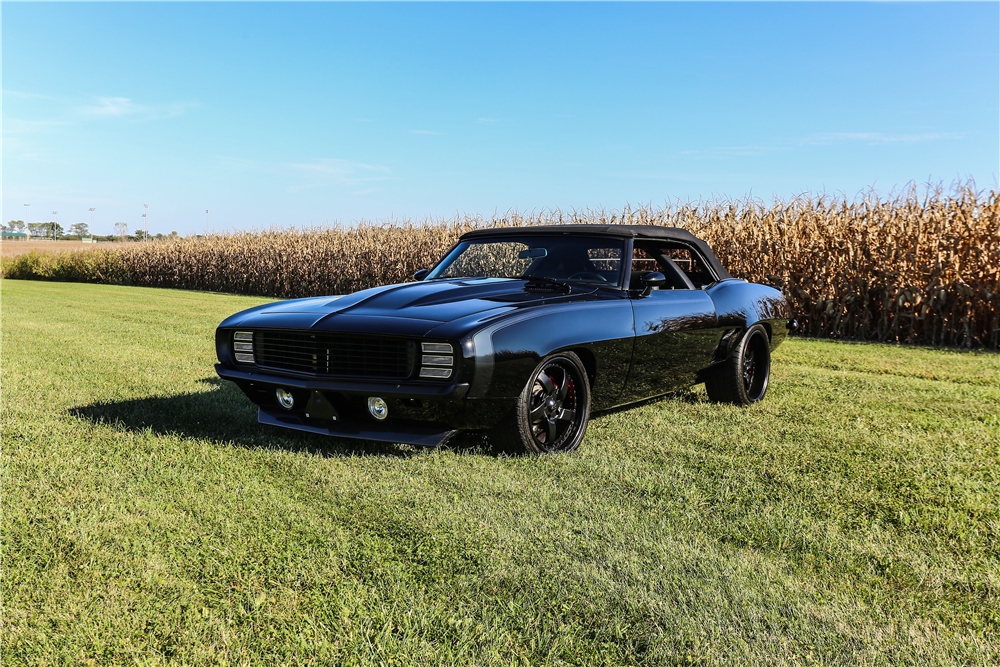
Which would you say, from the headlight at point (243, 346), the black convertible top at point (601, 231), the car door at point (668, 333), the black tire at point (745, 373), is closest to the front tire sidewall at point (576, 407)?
the car door at point (668, 333)

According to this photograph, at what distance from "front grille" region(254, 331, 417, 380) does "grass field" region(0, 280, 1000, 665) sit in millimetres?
478

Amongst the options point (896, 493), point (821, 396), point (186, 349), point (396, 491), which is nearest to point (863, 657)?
point (896, 493)

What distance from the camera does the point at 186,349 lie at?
9.22 meters

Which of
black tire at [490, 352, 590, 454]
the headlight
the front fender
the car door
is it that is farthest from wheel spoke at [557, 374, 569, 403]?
the headlight

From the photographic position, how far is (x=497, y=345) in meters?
4.08

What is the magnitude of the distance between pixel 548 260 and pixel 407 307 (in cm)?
125

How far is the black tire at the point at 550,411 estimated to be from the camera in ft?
14.0

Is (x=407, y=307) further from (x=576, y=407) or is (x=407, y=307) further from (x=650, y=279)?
(x=650, y=279)

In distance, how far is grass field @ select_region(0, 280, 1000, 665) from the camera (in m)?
2.37

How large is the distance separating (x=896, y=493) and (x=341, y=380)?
9.57ft

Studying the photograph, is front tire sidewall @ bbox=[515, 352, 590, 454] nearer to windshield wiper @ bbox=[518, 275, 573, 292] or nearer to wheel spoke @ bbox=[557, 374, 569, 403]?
wheel spoke @ bbox=[557, 374, 569, 403]

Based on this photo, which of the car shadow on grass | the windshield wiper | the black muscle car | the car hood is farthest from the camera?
the windshield wiper

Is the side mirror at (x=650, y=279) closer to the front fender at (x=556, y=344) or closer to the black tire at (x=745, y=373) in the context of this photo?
the front fender at (x=556, y=344)

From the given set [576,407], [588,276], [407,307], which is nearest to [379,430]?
[407,307]
